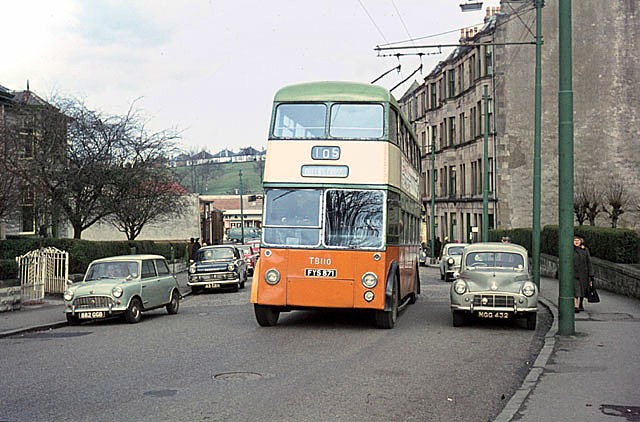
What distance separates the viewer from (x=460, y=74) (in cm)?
5994

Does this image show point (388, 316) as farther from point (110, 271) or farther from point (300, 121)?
point (110, 271)

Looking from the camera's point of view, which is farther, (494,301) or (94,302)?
(94,302)

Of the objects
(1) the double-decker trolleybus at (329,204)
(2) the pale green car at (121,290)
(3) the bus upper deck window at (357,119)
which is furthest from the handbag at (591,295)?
(2) the pale green car at (121,290)

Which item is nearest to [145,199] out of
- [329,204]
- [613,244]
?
[613,244]

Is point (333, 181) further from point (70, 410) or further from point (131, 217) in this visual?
point (131, 217)

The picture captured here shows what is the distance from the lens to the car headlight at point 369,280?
53.6 feet

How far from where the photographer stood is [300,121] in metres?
16.9

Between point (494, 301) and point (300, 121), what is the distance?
205 inches

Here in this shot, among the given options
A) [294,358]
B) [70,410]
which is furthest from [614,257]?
[70,410]

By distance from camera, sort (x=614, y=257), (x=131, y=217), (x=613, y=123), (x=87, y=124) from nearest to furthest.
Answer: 1. (x=614, y=257)
2. (x=87, y=124)
3. (x=131, y=217)
4. (x=613, y=123)

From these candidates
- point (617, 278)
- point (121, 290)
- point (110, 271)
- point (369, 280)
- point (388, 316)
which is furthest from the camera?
point (617, 278)

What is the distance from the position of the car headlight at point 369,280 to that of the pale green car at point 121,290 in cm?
576

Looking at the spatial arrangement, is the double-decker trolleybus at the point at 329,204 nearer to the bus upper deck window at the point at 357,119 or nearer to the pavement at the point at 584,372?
the bus upper deck window at the point at 357,119

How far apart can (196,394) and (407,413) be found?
2.51m
